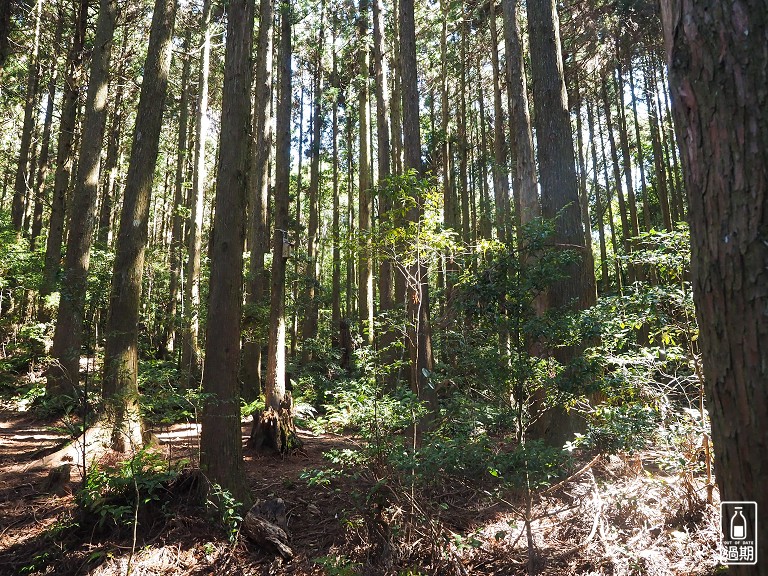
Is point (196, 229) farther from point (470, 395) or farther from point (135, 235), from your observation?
point (470, 395)

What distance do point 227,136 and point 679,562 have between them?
20.4 ft

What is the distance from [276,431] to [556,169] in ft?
20.8

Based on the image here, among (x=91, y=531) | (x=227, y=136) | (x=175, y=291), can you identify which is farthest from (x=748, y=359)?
(x=175, y=291)

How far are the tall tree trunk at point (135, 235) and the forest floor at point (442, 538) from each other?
166 cm

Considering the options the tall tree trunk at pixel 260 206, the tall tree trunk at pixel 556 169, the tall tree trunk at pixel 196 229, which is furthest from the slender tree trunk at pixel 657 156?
the tall tree trunk at pixel 196 229

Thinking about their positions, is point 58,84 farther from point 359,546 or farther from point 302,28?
point 359,546

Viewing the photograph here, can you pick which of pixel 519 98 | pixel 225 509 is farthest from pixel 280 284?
pixel 519 98

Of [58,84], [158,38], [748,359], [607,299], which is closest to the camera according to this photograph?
[748,359]

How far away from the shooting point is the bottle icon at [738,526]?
5.31 feet

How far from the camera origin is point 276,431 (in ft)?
27.5

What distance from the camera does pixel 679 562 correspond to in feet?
12.9

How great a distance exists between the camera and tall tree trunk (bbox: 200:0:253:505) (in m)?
5.36

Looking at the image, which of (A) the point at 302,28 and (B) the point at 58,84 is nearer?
(B) the point at 58,84

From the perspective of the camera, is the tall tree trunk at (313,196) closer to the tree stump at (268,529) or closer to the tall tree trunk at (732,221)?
the tree stump at (268,529)
